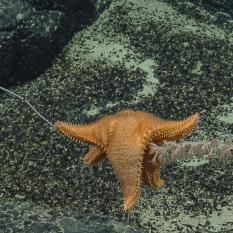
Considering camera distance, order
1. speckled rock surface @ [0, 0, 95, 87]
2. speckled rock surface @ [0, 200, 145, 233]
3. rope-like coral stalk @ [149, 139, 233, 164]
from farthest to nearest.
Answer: speckled rock surface @ [0, 0, 95, 87] < speckled rock surface @ [0, 200, 145, 233] < rope-like coral stalk @ [149, 139, 233, 164]

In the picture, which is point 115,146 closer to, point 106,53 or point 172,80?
point 172,80

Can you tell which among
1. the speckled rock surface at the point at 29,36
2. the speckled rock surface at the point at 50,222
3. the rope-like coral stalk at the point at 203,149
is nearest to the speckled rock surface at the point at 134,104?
the speckled rock surface at the point at 29,36

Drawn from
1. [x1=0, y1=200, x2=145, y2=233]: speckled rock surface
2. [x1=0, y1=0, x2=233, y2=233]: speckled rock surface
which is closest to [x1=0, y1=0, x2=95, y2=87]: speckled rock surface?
[x1=0, y1=0, x2=233, y2=233]: speckled rock surface

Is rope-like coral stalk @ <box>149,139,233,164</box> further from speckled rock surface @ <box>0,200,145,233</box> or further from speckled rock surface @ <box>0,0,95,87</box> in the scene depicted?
speckled rock surface @ <box>0,0,95,87</box>

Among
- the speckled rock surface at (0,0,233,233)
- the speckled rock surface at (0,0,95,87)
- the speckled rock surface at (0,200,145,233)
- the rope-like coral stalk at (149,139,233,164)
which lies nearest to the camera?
the rope-like coral stalk at (149,139,233,164)

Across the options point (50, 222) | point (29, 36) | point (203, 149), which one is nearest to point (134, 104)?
point (29, 36)

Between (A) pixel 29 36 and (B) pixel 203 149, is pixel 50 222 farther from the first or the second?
(A) pixel 29 36

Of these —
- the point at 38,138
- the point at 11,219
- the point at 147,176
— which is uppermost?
the point at 147,176

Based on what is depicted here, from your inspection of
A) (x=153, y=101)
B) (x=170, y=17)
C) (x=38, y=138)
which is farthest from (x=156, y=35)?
(x=38, y=138)
